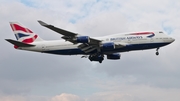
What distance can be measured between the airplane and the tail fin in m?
0.81

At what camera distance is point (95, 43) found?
7262 centimetres

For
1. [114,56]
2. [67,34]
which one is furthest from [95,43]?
[114,56]

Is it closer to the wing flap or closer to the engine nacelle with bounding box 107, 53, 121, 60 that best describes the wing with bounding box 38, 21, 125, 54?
the wing flap

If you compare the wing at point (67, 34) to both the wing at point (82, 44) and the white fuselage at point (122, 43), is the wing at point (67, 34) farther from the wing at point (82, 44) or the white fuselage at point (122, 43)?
the white fuselage at point (122, 43)

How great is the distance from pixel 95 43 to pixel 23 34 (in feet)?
52.9

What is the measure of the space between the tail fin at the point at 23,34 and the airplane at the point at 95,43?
0.81 meters

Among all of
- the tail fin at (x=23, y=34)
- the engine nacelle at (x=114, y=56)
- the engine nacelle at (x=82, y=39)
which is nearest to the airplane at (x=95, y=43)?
the engine nacelle at (x=82, y=39)

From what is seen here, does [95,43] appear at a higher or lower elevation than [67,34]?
lower

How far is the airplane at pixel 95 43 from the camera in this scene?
71.1 m

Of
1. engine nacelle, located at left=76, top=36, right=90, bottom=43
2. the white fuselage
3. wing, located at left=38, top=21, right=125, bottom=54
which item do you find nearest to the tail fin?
the white fuselage

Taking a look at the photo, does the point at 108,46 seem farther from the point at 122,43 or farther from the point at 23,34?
the point at 23,34

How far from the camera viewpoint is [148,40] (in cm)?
7188

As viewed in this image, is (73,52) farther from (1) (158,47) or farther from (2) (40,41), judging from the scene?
(1) (158,47)

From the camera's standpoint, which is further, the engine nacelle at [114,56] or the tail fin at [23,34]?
the engine nacelle at [114,56]
